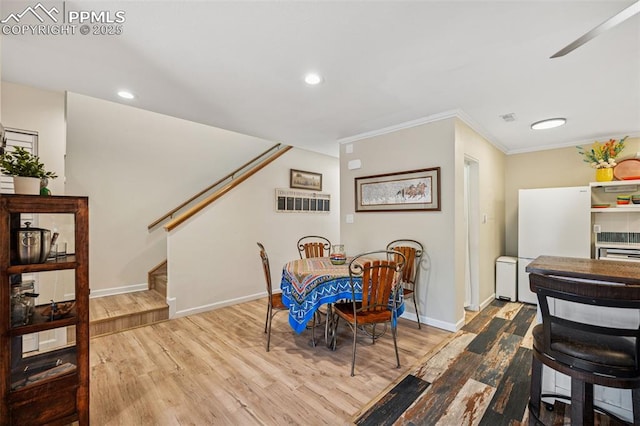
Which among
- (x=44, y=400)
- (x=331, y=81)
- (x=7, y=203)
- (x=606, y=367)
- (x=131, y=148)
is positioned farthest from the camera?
(x=131, y=148)

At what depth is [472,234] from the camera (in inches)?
144

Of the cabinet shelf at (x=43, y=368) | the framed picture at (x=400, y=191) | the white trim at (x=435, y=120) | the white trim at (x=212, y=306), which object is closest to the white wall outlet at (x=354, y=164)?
the framed picture at (x=400, y=191)

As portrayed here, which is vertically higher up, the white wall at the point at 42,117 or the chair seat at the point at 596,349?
the white wall at the point at 42,117

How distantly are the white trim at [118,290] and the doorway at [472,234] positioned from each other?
15.3 feet

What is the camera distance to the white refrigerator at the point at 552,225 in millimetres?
3562

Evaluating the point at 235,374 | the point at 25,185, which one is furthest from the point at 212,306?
the point at 25,185

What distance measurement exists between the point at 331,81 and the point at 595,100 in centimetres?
261

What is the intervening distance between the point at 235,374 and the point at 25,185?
1.89 metres

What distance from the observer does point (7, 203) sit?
1398 mm

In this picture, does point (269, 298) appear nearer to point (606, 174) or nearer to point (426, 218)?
point (426, 218)

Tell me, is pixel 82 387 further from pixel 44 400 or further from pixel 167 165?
pixel 167 165

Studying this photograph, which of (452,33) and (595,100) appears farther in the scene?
(595,100)

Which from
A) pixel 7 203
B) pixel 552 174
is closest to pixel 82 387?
pixel 7 203

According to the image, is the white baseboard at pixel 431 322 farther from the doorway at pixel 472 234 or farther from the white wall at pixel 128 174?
the white wall at pixel 128 174
